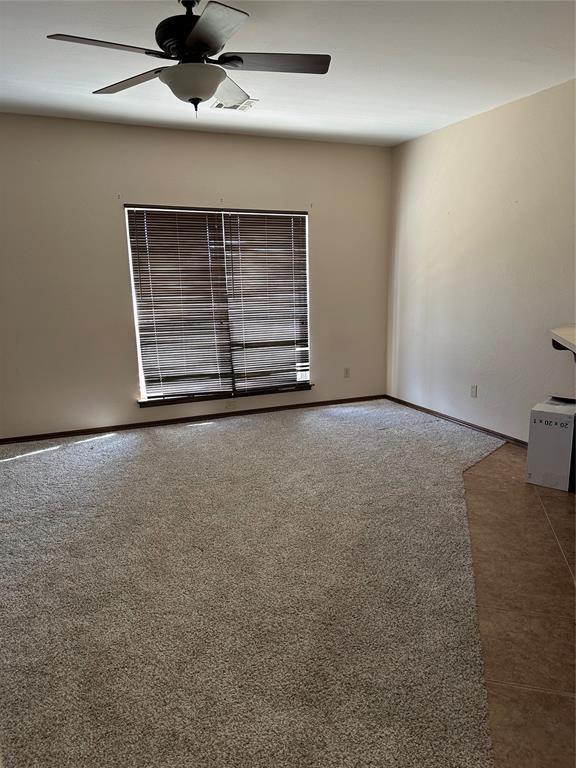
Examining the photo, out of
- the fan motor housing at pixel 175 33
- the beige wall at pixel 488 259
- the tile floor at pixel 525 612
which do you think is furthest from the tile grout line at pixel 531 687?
the fan motor housing at pixel 175 33

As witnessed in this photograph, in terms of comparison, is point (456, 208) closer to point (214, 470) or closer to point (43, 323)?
point (214, 470)

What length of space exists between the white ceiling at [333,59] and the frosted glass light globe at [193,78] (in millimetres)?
370

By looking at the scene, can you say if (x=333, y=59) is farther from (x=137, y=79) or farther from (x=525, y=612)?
(x=525, y=612)

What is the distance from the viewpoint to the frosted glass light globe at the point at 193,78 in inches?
80.7

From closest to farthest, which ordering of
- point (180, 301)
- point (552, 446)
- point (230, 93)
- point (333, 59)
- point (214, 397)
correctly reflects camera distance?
point (230, 93) → point (333, 59) → point (552, 446) → point (180, 301) → point (214, 397)

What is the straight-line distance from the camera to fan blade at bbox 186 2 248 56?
174 cm

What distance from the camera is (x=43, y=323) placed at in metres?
4.11

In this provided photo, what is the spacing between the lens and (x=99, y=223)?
164 inches

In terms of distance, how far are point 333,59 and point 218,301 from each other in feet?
7.72

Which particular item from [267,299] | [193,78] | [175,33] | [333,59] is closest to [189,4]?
[175,33]

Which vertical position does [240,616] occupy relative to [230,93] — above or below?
below

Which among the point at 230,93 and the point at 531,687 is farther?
the point at 230,93

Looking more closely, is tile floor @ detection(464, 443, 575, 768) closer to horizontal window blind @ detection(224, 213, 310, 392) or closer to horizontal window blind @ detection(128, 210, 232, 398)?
horizontal window blind @ detection(224, 213, 310, 392)

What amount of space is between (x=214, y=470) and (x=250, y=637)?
1.72 metres
